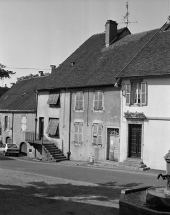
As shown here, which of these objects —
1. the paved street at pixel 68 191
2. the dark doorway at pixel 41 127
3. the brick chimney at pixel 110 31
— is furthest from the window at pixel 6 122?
the paved street at pixel 68 191

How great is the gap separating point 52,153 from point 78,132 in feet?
10.1

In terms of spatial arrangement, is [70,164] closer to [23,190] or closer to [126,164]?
[126,164]

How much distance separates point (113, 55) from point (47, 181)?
514 inches

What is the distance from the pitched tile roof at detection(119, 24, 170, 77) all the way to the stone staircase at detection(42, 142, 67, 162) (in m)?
9.08

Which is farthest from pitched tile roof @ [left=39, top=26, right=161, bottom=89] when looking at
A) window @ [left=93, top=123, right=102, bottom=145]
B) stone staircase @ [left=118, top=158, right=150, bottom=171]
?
stone staircase @ [left=118, top=158, right=150, bottom=171]

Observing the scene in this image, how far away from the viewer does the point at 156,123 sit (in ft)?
59.9

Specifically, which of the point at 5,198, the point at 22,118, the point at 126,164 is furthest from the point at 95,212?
the point at 22,118

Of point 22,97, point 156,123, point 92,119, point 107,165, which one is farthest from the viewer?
point 22,97

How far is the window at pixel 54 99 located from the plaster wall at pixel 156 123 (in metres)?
8.37

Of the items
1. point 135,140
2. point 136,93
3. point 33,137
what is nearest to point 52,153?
point 33,137

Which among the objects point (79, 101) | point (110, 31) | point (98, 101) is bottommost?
point (98, 101)

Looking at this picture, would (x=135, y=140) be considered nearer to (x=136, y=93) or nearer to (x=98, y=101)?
(x=136, y=93)

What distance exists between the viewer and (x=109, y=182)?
14.5 metres

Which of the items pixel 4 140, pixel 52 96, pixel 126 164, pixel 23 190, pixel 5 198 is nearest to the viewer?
pixel 5 198
